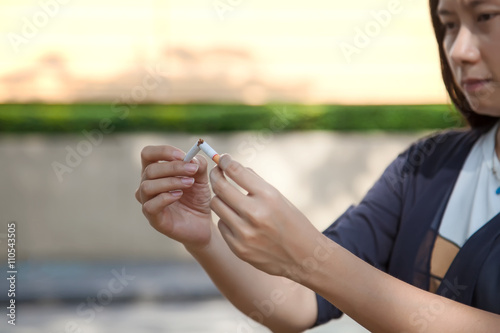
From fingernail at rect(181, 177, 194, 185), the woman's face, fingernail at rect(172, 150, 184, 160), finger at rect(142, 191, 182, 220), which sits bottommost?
finger at rect(142, 191, 182, 220)

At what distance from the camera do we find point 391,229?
6.32ft

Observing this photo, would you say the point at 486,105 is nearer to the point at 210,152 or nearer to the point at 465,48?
the point at 465,48

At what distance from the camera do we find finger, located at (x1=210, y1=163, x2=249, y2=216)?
1402 millimetres

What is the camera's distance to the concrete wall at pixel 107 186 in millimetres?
6523

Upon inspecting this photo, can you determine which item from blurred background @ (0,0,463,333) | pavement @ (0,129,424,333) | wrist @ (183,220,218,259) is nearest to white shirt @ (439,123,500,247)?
wrist @ (183,220,218,259)

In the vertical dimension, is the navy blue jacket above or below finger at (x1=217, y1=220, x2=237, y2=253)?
below

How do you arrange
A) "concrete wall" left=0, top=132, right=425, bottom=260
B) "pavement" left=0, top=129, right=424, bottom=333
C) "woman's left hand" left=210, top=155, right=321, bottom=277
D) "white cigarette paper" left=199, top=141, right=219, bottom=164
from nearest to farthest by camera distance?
"woman's left hand" left=210, top=155, right=321, bottom=277 → "white cigarette paper" left=199, top=141, right=219, bottom=164 → "pavement" left=0, top=129, right=424, bottom=333 → "concrete wall" left=0, top=132, right=425, bottom=260

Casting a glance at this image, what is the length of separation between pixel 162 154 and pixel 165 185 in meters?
0.10

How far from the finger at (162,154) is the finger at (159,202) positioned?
90mm

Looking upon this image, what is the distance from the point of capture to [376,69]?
7.09 m

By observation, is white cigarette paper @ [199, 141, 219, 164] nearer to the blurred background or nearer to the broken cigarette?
the broken cigarette

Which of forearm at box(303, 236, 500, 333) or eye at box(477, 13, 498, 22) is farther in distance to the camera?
eye at box(477, 13, 498, 22)

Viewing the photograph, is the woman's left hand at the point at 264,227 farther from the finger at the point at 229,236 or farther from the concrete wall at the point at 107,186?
the concrete wall at the point at 107,186

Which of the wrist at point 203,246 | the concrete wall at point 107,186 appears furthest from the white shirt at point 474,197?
the concrete wall at point 107,186
